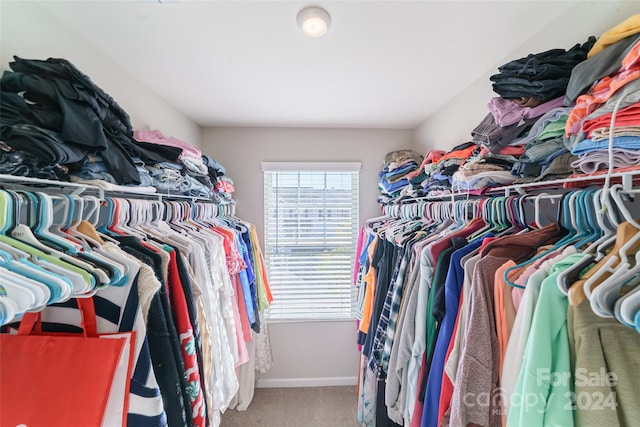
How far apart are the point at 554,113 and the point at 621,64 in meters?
0.19

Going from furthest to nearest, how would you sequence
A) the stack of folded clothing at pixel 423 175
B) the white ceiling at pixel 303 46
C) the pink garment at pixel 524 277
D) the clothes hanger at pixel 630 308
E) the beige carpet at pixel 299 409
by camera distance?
the beige carpet at pixel 299 409 → the stack of folded clothing at pixel 423 175 → the white ceiling at pixel 303 46 → the pink garment at pixel 524 277 → the clothes hanger at pixel 630 308

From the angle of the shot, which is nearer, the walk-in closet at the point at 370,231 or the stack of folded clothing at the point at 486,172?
the walk-in closet at the point at 370,231

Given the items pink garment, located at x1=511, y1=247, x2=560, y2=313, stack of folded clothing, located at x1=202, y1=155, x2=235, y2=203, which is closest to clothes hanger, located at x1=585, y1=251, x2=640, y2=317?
pink garment, located at x1=511, y1=247, x2=560, y2=313

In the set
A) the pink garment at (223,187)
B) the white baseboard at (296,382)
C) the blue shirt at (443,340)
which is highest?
the pink garment at (223,187)

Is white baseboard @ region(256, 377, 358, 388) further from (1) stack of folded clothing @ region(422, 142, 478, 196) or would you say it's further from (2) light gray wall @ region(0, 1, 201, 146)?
(2) light gray wall @ region(0, 1, 201, 146)

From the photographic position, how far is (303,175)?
2.56 m

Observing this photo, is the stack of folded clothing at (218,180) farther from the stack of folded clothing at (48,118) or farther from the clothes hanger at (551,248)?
the clothes hanger at (551,248)

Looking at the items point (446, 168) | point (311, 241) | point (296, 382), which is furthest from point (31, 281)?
point (296, 382)

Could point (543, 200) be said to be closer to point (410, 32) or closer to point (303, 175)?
point (410, 32)

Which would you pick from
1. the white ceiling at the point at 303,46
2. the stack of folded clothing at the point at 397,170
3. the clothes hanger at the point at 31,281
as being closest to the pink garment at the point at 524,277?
the white ceiling at the point at 303,46

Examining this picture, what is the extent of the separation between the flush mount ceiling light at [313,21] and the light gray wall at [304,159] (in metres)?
1.45

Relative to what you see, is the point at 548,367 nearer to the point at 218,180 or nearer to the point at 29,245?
the point at 29,245

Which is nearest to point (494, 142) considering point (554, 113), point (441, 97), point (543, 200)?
point (554, 113)

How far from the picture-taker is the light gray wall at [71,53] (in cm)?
87
